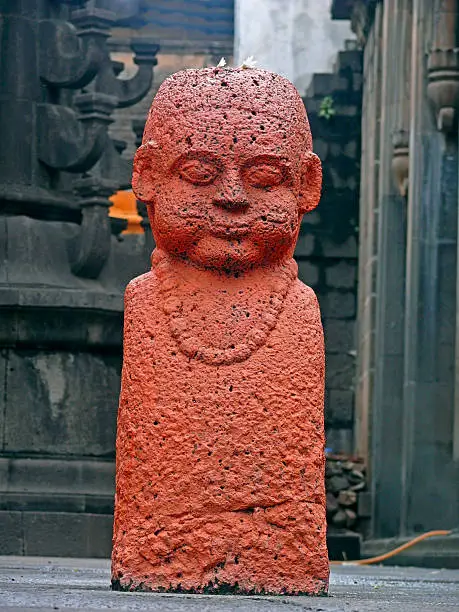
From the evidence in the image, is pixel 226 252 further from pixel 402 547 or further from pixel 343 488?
pixel 343 488

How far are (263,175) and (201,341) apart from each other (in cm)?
69

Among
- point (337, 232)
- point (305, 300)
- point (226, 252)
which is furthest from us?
point (337, 232)

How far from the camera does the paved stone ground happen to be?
23.0 feet

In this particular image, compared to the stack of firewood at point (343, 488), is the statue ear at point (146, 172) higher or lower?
higher

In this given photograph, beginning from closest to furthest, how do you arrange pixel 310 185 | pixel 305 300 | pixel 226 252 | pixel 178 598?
pixel 178 598 < pixel 226 252 < pixel 305 300 < pixel 310 185

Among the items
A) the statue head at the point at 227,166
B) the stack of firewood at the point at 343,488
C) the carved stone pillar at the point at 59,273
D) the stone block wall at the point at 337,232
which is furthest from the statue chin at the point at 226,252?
the stone block wall at the point at 337,232


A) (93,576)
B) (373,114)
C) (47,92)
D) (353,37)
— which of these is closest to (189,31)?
(353,37)

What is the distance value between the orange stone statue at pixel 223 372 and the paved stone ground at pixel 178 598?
0.82 ft

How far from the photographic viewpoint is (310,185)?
28.5 ft

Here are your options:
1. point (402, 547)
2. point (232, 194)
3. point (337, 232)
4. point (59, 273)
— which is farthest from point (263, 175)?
point (337, 232)

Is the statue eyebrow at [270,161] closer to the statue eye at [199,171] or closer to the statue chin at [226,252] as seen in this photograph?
the statue eye at [199,171]

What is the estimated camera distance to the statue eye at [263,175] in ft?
27.4

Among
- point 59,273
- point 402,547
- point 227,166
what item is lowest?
point 402,547

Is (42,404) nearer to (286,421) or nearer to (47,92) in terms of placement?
(47,92)
